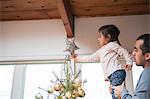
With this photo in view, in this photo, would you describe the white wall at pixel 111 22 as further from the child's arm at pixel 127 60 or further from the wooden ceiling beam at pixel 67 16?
the child's arm at pixel 127 60

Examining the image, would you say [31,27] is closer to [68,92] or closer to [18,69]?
[18,69]

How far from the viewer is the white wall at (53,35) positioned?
2836mm

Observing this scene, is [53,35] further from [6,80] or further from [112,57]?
[112,57]

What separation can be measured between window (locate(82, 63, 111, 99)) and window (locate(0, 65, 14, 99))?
2.65ft

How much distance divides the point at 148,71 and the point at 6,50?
1.92 m

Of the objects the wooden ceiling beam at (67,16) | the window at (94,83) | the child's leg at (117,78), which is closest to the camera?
the child's leg at (117,78)

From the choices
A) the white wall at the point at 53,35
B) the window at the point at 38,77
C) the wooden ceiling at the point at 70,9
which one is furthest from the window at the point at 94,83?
the wooden ceiling at the point at 70,9

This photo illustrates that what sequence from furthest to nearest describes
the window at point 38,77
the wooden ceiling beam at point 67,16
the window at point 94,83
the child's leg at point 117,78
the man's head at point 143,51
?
the window at point 38,77 → the window at point 94,83 → the wooden ceiling beam at point 67,16 → the child's leg at point 117,78 → the man's head at point 143,51

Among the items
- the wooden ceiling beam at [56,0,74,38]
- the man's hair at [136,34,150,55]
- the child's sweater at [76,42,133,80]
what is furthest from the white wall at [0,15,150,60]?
the man's hair at [136,34,150,55]

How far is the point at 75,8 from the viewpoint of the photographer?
9.35ft

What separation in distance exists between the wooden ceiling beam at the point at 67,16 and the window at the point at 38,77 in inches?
15.5

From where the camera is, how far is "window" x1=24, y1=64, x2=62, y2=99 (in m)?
2.79

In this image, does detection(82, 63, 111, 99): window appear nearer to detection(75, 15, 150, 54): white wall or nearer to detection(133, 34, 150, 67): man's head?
detection(75, 15, 150, 54): white wall

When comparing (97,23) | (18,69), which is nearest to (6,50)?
(18,69)
